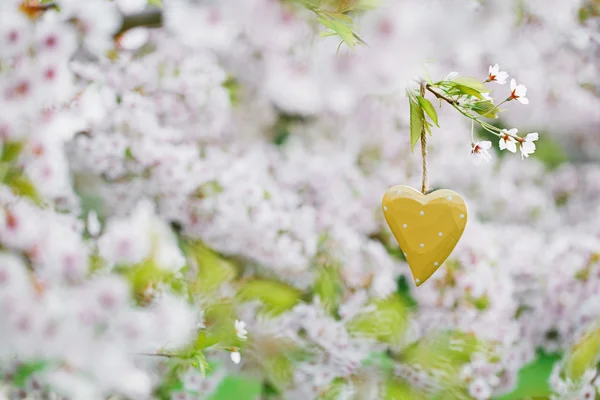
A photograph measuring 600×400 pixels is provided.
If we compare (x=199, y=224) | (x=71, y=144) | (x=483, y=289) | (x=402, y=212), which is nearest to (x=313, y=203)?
(x=199, y=224)

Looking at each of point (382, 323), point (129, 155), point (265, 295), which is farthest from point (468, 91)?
point (129, 155)

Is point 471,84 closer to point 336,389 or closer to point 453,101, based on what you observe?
point 453,101

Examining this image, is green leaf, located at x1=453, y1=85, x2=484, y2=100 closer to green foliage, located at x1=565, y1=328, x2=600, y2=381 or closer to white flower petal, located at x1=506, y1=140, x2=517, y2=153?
white flower petal, located at x1=506, y1=140, x2=517, y2=153

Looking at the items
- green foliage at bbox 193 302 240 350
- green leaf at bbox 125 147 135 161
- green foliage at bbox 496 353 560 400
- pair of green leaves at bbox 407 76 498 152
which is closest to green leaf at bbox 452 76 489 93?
pair of green leaves at bbox 407 76 498 152

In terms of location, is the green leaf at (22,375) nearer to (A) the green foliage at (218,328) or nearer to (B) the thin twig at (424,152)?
(A) the green foliage at (218,328)

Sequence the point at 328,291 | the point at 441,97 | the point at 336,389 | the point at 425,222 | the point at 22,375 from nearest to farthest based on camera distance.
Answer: the point at 441,97 < the point at 425,222 < the point at 22,375 < the point at 336,389 < the point at 328,291

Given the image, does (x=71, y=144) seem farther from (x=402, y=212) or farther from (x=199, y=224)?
(x=402, y=212)
